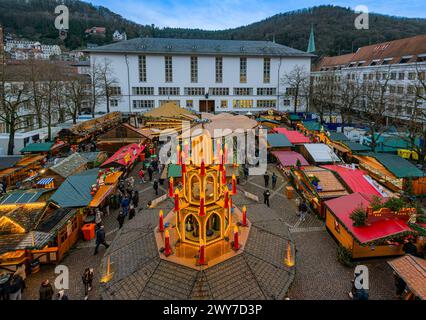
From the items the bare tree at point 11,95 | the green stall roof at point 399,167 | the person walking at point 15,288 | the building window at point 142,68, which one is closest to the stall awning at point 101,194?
the person walking at point 15,288

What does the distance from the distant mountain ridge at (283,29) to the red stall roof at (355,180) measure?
3619 inches

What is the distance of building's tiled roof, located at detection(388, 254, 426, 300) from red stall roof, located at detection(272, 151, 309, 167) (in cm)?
1486

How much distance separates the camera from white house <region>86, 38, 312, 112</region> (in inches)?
2458

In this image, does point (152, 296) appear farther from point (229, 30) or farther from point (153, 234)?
point (229, 30)

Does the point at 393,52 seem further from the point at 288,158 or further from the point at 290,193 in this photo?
the point at 290,193

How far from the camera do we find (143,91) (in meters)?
63.5

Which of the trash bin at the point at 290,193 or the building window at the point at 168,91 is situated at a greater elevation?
the building window at the point at 168,91

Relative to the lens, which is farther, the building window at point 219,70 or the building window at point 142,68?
the building window at point 219,70

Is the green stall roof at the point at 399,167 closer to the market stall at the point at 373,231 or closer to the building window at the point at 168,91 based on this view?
the market stall at the point at 373,231

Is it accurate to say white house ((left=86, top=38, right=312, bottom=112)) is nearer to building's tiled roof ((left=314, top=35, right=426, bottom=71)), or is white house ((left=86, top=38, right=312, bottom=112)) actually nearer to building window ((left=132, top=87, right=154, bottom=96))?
building window ((left=132, top=87, right=154, bottom=96))

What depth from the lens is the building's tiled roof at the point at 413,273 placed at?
935cm

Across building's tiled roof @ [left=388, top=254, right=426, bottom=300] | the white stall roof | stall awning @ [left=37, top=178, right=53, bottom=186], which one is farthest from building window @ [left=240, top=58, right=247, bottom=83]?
building's tiled roof @ [left=388, top=254, right=426, bottom=300]

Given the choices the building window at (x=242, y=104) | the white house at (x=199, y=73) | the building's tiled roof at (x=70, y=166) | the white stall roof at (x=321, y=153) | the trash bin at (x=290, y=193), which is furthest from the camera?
the building window at (x=242, y=104)

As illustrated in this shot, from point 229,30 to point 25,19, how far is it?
99.5m
